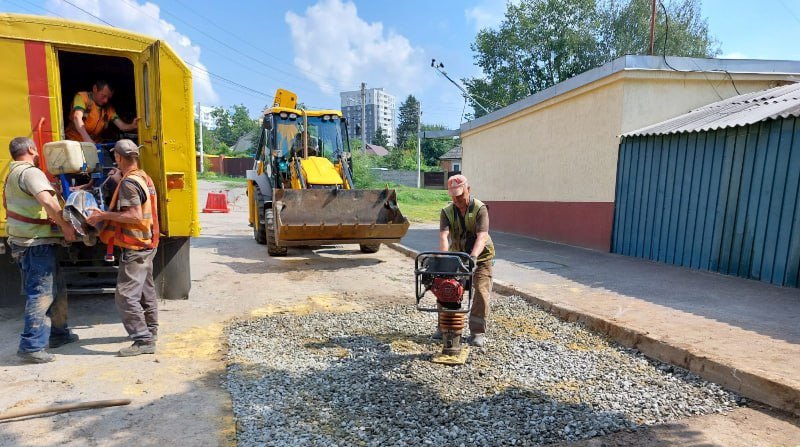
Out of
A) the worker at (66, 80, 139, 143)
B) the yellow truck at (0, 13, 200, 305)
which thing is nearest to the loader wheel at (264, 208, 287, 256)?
the yellow truck at (0, 13, 200, 305)

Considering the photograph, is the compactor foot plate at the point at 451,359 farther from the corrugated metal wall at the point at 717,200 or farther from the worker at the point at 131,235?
the corrugated metal wall at the point at 717,200

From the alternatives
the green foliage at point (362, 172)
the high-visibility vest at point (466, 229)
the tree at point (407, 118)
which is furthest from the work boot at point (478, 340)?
the tree at point (407, 118)

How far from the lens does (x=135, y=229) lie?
411 centimetres

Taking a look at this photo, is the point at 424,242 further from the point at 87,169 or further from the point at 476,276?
the point at 87,169

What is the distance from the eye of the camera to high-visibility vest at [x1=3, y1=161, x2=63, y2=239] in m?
3.93

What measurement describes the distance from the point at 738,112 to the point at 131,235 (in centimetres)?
859

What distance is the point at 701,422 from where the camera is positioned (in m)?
3.05

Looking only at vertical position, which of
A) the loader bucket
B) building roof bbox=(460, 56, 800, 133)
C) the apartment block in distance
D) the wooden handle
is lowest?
the wooden handle

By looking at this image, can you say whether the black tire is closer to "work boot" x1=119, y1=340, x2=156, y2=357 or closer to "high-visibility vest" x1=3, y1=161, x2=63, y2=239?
"work boot" x1=119, y1=340, x2=156, y2=357

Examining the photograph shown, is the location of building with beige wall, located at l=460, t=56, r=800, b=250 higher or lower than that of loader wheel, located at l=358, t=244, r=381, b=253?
higher

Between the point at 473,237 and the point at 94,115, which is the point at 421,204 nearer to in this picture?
the point at 94,115

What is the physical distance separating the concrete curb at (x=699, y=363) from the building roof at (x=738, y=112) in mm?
3991

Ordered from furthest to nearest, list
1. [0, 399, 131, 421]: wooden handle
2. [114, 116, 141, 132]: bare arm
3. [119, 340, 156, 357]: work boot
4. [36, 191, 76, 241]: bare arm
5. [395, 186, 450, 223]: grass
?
[395, 186, 450, 223]: grass < [114, 116, 141, 132]: bare arm < [119, 340, 156, 357]: work boot < [36, 191, 76, 241]: bare arm < [0, 399, 131, 421]: wooden handle

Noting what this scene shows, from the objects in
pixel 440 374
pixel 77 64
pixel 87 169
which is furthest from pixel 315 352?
pixel 77 64
